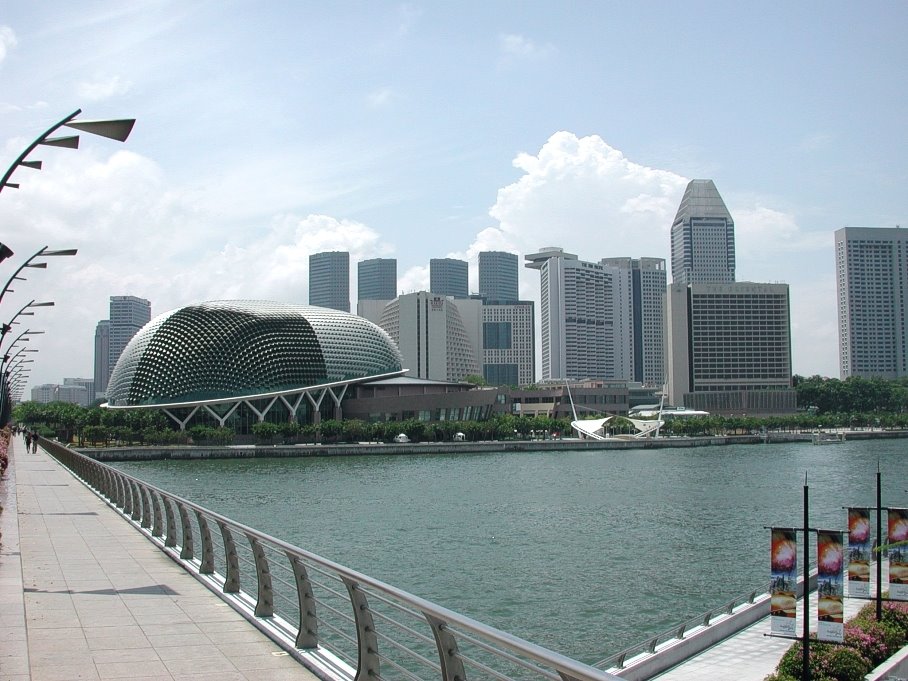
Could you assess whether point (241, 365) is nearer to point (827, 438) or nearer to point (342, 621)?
point (827, 438)

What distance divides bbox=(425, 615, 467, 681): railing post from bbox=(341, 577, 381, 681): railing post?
124 centimetres

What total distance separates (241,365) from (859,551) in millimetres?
104666

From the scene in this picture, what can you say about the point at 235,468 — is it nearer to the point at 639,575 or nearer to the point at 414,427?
the point at 414,427

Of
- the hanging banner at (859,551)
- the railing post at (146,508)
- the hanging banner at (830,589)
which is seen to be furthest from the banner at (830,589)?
the railing post at (146,508)

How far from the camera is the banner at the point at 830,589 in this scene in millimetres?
13258

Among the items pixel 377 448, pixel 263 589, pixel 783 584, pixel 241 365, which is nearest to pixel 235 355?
pixel 241 365

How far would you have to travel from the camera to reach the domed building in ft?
375

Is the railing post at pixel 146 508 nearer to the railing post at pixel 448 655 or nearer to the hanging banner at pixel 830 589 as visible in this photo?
the hanging banner at pixel 830 589

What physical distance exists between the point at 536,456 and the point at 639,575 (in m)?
68.6

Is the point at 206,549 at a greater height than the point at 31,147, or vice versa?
the point at 31,147

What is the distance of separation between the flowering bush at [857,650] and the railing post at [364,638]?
271 inches

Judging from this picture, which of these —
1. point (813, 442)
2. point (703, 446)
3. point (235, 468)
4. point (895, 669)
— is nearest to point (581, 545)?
point (895, 669)

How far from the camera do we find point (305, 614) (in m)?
8.52

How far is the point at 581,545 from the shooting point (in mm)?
29812
